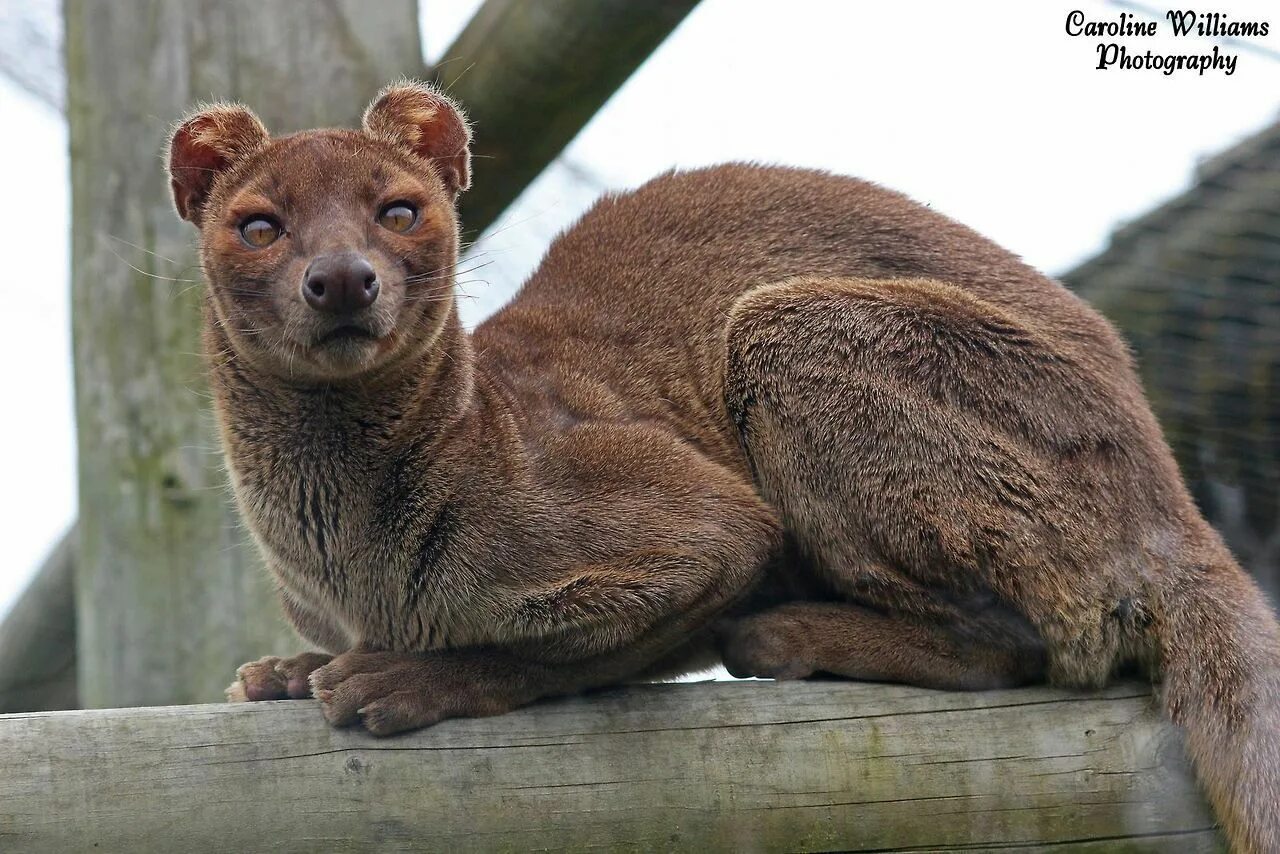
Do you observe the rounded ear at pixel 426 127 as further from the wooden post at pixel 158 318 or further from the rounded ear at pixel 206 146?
the wooden post at pixel 158 318

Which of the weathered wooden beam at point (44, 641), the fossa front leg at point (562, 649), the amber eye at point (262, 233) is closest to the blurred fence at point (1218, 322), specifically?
the fossa front leg at point (562, 649)

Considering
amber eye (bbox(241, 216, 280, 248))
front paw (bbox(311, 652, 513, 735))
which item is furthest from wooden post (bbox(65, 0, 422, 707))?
front paw (bbox(311, 652, 513, 735))

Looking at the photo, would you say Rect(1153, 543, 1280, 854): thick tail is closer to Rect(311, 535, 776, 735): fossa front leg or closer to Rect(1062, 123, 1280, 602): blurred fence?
Answer: Rect(1062, 123, 1280, 602): blurred fence

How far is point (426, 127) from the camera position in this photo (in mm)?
3742

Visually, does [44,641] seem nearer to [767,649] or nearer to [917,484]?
[767,649]

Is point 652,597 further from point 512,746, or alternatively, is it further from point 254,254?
point 254,254

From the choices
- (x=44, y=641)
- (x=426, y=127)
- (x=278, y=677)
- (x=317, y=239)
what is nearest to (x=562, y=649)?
(x=278, y=677)

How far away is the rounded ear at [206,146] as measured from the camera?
3553 mm

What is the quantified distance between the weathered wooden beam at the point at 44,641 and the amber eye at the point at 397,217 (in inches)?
129

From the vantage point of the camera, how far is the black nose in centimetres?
302

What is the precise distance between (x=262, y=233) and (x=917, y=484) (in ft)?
5.73

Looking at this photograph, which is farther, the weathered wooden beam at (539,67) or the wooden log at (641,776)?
the weathered wooden beam at (539,67)

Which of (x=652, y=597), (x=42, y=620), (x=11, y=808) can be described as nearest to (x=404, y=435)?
(x=652, y=597)

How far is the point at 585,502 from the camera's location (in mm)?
3396
